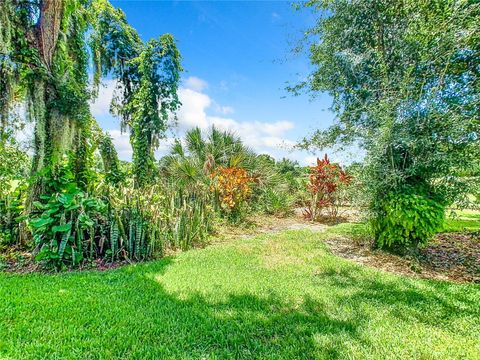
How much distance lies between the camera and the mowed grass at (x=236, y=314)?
1948 mm

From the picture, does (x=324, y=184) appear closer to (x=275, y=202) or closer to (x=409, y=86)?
(x=275, y=202)

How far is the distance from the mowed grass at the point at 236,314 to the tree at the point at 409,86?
1.73m

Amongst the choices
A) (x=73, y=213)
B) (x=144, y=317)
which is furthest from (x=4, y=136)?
(x=144, y=317)

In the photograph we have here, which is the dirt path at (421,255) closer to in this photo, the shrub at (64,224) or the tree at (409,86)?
the tree at (409,86)

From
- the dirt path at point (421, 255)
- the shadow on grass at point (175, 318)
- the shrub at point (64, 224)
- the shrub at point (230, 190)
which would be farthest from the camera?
the shrub at point (230, 190)

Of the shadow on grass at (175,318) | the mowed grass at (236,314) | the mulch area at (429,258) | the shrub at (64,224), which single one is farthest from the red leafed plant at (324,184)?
the shrub at (64,224)

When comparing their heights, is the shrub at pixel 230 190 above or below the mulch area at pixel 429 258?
above

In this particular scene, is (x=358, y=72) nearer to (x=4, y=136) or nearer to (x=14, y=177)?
(x=4, y=136)

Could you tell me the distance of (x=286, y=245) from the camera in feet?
17.0

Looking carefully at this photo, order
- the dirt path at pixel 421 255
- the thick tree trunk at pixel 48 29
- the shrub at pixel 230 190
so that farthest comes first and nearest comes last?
1. the shrub at pixel 230 190
2. the thick tree trunk at pixel 48 29
3. the dirt path at pixel 421 255

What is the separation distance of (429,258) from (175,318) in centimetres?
458

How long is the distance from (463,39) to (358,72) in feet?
5.67

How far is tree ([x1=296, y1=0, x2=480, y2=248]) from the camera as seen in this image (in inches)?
151

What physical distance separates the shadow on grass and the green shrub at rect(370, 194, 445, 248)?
1104 millimetres
